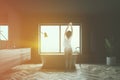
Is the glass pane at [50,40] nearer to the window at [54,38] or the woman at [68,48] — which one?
the window at [54,38]

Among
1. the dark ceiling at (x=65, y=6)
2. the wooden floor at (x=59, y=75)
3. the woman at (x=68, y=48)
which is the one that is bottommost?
the wooden floor at (x=59, y=75)

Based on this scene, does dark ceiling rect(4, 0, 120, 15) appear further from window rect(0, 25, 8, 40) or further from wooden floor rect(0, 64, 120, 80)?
wooden floor rect(0, 64, 120, 80)

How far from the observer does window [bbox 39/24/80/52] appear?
11.8 meters

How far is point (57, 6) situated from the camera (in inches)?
385

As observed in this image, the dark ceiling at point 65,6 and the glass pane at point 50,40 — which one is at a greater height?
the dark ceiling at point 65,6

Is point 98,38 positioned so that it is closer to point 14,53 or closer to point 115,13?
point 115,13

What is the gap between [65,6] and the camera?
9.76 m

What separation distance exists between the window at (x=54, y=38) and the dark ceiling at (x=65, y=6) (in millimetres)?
952

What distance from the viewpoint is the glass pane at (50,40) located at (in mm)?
11891

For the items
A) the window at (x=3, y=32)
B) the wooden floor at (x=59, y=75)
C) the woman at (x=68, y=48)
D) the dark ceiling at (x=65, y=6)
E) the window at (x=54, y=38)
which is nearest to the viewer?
the wooden floor at (x=59, y=75)

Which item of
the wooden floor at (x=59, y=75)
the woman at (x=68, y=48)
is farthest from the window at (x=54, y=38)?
the wooden floor at (x=59, y=75)

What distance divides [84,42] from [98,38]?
0.78 meters

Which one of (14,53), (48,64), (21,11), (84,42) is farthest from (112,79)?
(21,11)

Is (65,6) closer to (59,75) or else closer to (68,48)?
(68,48)
